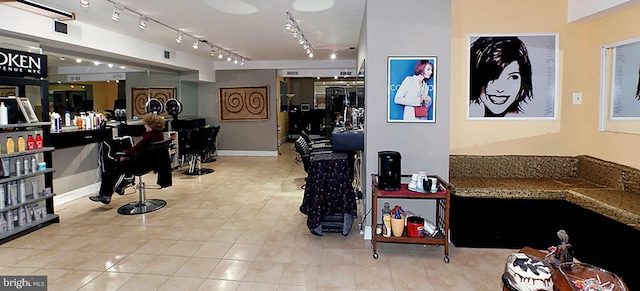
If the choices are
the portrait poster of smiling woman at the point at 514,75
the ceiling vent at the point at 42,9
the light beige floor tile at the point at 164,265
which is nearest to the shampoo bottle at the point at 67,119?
the ceiling vent at the point at 42,9

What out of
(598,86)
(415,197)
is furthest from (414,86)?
(598,86)

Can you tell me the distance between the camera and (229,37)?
617cm

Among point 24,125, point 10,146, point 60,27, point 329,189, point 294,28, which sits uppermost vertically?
point 294,28

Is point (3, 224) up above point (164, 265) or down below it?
above

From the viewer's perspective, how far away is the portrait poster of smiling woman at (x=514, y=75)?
3.80 meters

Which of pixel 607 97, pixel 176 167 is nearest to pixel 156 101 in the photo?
pixel 176 167

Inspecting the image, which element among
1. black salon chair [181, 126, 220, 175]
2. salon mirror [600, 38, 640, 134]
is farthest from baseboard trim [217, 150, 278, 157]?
salon mirror [600, 38, 640, 134]

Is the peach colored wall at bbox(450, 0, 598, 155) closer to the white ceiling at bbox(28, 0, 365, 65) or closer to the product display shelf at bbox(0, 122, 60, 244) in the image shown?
the white ceiling at bbox(28, 0, 365, 65)

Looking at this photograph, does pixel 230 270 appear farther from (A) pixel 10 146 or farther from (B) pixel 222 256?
(A) pixel 10 146

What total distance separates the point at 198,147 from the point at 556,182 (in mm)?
6239

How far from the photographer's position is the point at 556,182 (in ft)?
12.0

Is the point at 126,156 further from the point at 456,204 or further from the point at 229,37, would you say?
the point at 456,204

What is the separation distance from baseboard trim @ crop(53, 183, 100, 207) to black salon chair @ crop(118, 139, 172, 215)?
0.98 metres

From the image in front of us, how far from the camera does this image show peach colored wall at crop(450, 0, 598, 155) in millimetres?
3766
